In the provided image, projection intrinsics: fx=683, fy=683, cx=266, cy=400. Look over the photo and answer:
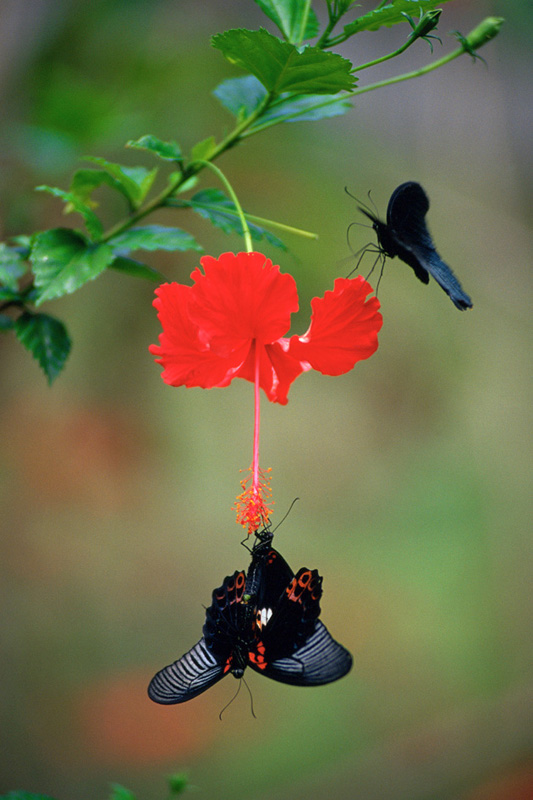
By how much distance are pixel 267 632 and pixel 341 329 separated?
31 centimetres

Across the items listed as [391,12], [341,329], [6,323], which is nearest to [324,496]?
[6,323]

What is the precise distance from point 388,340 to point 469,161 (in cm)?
95

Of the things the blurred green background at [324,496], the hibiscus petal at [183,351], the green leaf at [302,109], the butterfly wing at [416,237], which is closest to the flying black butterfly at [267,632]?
the hibiscus petal at [183,351]

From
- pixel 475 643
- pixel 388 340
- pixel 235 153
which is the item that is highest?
pixel 235 153

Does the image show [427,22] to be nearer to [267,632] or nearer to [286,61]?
[286,61]

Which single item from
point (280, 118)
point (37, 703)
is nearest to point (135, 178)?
point (280, 118)

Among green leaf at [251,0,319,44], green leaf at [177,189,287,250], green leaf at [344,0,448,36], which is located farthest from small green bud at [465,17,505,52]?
green leaf at [177,189,287,250]

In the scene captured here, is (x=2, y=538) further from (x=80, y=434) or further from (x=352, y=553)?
Answer: (x=352, y=553)

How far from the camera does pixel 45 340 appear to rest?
0.89 metres

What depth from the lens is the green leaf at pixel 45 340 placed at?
88 cm

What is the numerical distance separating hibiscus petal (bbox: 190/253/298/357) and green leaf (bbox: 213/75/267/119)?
1.04 ft

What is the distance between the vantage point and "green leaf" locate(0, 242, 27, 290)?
0.88 meters

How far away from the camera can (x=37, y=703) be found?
2.71 m

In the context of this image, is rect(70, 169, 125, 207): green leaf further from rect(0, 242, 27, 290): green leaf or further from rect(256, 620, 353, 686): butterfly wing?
rect(256, 620, 353, 686): butterfly wing
